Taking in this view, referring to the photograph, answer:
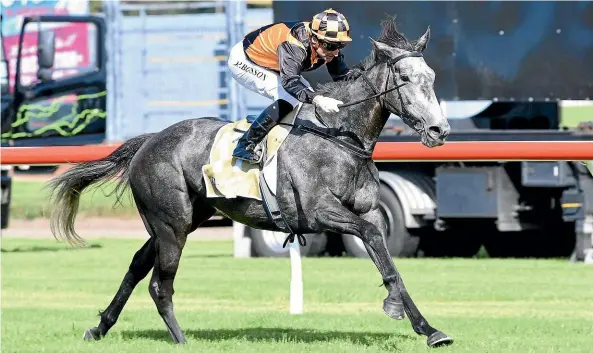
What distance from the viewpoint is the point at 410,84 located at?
300 inches

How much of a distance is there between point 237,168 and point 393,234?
7342 millimetres

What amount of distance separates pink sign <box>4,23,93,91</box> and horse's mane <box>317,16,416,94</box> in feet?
35.8

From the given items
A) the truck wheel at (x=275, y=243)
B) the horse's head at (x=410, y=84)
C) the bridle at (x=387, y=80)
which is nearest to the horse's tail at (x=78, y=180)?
the bridle at (x=387, y=80)

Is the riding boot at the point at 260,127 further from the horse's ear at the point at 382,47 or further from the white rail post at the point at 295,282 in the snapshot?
the white rail post at the point at 295,282

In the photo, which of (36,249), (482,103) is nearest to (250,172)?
(482,103)

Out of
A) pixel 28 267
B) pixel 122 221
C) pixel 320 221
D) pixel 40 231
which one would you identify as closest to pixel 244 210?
pixel 320 221

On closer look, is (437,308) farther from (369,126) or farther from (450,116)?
(450,116)

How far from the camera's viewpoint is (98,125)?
18.7 metres

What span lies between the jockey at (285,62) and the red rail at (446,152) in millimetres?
2090

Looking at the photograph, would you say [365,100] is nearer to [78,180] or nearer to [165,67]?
[78,180]

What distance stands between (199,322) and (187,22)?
13.2m

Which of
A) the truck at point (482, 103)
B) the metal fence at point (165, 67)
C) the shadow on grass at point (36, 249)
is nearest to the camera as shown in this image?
the truck at point (482, 103)

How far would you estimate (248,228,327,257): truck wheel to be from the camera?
15570 mm

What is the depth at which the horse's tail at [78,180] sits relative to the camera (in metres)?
9.05
